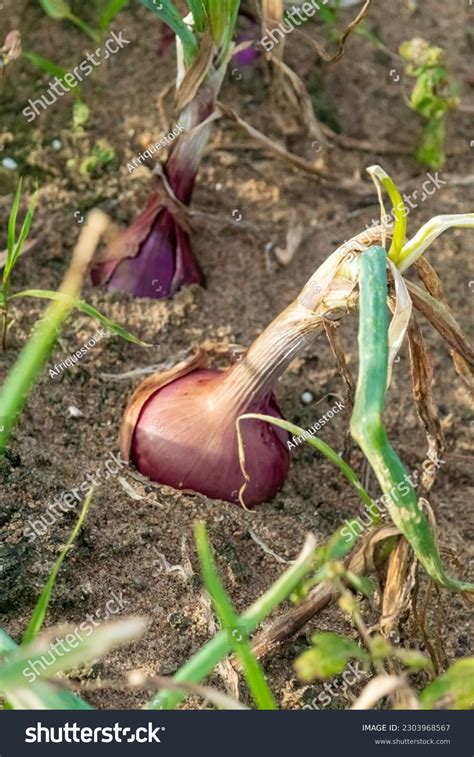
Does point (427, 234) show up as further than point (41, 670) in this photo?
Yes

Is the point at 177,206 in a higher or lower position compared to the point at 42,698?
higher

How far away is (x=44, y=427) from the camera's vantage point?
5.31 feet

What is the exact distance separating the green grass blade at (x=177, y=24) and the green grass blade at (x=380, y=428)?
620 millimetres

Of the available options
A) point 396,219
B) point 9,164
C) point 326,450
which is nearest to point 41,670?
point 326,450

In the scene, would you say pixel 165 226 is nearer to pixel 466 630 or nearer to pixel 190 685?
pixel 466 630

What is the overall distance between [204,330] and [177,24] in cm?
54

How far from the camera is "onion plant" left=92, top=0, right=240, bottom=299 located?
1.67 m

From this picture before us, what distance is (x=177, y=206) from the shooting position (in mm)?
1808

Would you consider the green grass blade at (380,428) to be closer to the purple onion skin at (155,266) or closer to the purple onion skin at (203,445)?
the purple onion skin at (203,445)

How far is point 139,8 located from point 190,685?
1.82 m

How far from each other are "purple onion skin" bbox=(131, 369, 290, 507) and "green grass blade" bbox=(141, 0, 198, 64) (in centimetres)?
53

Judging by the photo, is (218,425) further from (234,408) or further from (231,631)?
(231,631)

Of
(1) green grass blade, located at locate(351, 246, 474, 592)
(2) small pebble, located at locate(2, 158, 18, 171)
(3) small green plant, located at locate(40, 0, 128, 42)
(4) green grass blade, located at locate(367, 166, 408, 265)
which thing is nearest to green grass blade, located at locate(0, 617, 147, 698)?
(1) green grass blade, located at locate(351, 246, 474, 592)

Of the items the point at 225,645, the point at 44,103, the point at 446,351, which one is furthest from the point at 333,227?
the point at 225,645
